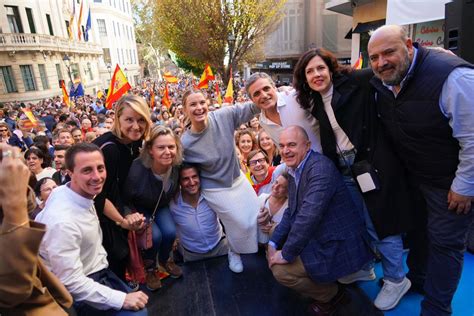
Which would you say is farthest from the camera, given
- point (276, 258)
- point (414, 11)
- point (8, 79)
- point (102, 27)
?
→ point (102, 27)

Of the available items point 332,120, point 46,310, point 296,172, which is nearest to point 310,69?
point 332,120

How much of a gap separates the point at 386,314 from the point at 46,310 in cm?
248

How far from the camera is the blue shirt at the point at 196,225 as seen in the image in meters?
3.48

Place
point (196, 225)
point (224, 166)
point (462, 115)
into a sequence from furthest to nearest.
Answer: point (196, 225)
point (224, 166)
point (462, 115)

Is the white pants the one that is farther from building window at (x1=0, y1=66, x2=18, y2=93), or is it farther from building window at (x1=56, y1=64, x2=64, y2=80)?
building window at (x1=56, y1=64, x2=64, y2=80)

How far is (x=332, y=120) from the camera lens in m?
2.52

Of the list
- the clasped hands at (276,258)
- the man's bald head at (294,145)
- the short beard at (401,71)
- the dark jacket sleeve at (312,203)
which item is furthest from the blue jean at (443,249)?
the clasped hands at (276,258)

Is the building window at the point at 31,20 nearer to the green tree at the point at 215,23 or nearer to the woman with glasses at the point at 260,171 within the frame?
the green tree at the point at 215,23

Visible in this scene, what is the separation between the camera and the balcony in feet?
77.7

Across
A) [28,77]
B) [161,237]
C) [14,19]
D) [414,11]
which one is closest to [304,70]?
[161,237]

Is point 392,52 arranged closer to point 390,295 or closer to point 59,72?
point 390,295

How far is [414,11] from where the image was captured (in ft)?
22.2

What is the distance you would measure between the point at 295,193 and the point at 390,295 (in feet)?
3.87

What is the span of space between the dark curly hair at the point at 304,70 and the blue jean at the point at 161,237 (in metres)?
1.84
